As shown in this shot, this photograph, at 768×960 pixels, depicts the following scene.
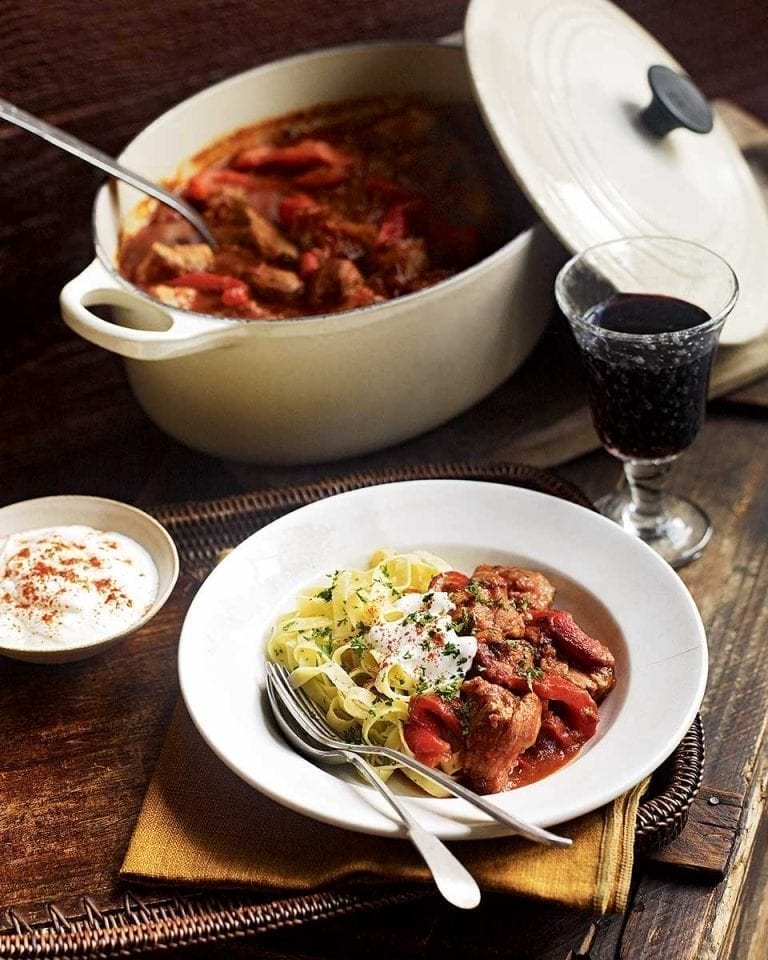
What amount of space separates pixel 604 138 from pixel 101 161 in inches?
47.5

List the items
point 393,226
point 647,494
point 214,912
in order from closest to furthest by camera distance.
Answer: point 214,912 < point 647,494 < point 393,226

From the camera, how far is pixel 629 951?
193cm


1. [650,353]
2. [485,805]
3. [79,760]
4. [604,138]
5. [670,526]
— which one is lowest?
[670,526]

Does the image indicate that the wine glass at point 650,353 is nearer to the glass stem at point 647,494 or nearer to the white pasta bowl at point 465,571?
the glass stem at point 647,494

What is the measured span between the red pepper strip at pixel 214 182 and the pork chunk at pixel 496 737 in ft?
6.04

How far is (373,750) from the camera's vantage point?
1968mm

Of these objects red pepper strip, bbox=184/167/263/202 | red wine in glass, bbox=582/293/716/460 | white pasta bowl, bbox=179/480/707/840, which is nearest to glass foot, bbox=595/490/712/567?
red wine in glass, bbox=582/293/716/460

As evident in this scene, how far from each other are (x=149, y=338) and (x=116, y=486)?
2.62 feet

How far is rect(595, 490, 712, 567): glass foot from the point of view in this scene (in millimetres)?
2693

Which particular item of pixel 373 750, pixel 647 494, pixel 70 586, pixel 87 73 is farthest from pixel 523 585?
pixel 87 73

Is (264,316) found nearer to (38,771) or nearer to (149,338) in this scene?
(149,338)

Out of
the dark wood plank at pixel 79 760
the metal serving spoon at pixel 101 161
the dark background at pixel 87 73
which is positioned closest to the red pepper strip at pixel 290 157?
the metal serving spoon at pixel 101 161

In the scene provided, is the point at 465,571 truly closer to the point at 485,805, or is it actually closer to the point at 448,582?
the point at 448,582

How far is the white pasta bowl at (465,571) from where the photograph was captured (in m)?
1.89
